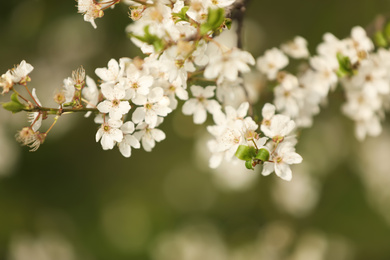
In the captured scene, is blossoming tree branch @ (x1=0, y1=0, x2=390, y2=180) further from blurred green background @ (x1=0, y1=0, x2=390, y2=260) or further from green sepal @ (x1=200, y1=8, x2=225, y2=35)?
blurred green background @ (x1=0, y1=0, x2=390, y2=260)

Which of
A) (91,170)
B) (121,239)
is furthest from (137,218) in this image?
(91,170)

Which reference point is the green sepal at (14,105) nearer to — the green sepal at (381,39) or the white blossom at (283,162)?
the white blossom at (283,162)

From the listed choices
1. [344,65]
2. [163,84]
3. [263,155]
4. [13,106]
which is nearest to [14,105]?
[13,106]

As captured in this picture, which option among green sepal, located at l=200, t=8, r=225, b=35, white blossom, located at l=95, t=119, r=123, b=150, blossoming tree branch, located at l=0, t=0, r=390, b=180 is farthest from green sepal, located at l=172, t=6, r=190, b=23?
white blossom, located at l=95, t=119, r=123, b=150

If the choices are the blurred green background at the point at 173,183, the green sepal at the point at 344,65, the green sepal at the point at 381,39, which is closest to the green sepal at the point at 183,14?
the green sepal at the point at 344,65

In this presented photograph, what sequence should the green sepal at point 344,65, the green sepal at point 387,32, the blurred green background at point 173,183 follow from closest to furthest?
the green sepal at point 344,65
the green sepal at point 387,32
the blurred green background at point 173,183

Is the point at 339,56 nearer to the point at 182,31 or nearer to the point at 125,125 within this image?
the point at 182,31
